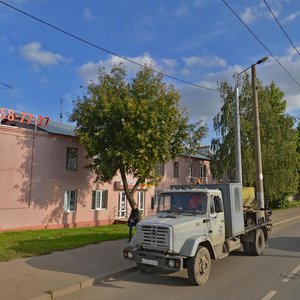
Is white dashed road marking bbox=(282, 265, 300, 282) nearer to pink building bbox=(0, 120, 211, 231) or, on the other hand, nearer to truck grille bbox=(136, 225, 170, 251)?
truck grille bbox=(136, 225, 170, 251)

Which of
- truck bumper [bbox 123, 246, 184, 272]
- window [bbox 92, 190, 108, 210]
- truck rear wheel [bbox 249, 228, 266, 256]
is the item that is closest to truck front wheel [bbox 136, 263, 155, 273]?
truck bumper [bbox 123, 246, 184, 272]

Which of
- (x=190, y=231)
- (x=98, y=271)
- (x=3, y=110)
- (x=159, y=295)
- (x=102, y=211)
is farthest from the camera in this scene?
(x=102, y=211)

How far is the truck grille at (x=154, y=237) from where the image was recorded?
8156mm

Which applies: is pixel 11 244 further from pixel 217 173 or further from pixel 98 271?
pixel 217 173

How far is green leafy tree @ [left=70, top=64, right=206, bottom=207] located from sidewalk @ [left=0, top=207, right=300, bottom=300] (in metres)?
7.53

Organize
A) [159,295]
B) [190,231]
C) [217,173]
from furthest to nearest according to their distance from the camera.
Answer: [217,173] → [190,231] → [159,295]

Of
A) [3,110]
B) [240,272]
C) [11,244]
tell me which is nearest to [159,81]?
[3,110]

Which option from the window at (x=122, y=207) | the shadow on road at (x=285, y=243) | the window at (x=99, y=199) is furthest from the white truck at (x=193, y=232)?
the window at (x=122, y=207)

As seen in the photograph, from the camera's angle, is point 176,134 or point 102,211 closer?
point 176,134

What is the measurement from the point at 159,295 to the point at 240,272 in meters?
2.91

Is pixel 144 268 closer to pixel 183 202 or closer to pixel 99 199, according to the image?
pixel 183 202

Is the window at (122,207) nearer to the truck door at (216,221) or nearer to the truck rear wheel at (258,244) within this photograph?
the truck rear wheel at (258,244)

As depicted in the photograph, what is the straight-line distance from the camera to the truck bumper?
25.7 ft

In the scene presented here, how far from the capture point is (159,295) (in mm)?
7395
